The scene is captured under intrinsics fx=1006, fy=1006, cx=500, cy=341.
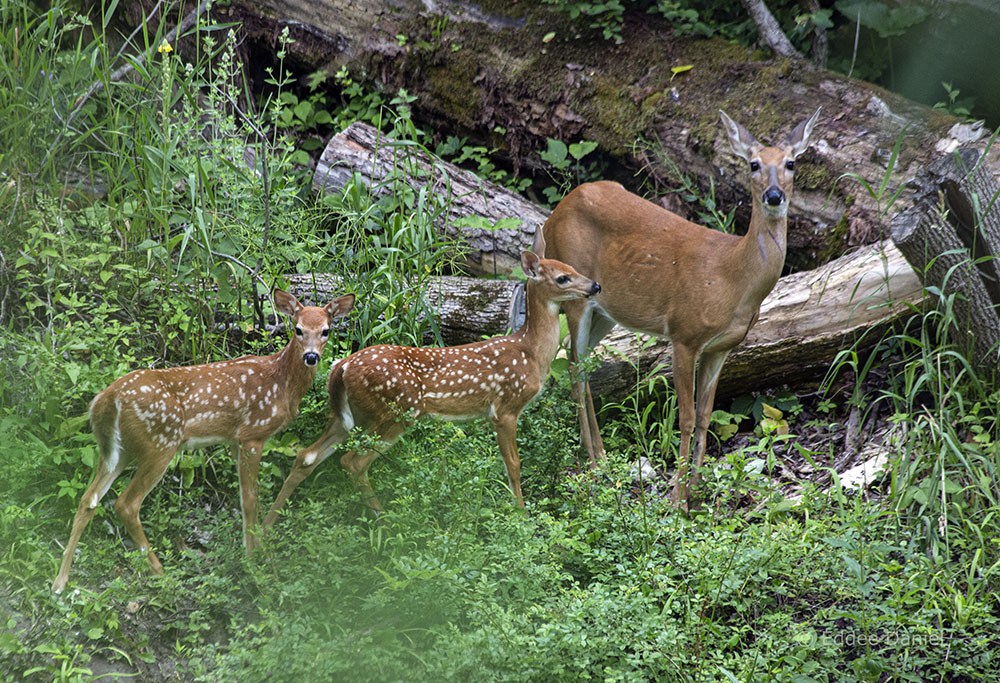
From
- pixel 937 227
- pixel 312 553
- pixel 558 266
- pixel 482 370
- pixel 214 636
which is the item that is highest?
pixel 937 227

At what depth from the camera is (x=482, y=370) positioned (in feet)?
17.4

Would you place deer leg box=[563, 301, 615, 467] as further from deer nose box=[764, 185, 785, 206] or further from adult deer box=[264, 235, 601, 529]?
deer nose box=[764, 185, 785, 206]

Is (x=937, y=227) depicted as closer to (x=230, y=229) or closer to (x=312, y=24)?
(x=230, y=229)

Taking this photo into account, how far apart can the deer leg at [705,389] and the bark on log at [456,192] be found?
1.92m

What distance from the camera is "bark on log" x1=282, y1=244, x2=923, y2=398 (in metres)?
6.21

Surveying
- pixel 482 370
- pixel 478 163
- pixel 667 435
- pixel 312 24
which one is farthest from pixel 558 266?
pixel 312 24

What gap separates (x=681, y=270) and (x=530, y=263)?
0.96 metres

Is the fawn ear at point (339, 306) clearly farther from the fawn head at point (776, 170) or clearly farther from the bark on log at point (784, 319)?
the fawn head at point (776, 170)

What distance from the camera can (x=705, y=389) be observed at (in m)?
6.02

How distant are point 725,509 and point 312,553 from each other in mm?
2358

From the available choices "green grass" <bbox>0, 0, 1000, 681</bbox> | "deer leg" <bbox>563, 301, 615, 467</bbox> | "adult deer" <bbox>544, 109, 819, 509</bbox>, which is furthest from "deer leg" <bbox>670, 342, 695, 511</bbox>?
"deer leg" <bbox>563, 301, 615, 467</bbox>

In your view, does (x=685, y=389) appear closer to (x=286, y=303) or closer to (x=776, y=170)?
(x=776, y=170)

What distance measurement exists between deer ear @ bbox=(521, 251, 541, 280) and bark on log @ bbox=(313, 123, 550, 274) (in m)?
1.64

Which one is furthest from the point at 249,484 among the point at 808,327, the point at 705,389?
the point at 808,327
